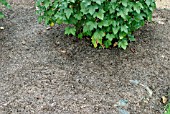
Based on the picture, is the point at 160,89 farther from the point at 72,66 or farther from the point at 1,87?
the point at 1,87

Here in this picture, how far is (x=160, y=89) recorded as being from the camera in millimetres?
3311

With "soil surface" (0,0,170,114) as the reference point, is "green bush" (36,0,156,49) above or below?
above

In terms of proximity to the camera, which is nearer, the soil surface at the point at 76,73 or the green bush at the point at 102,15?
the soil surface at the point at 76,73

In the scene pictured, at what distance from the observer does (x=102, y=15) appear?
3297 millimetres

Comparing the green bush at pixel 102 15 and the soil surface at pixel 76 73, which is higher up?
the green bush at pixel 102 15

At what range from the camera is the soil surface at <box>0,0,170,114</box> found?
3025mm

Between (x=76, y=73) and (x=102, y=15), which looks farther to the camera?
(x=76, y=73)

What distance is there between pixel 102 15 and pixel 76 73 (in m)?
0.72

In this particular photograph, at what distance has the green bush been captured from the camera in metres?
3.31

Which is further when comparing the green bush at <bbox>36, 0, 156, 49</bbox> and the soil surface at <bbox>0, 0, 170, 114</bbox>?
the green bush at <bbox>36, 0, 156, 49</bbox>

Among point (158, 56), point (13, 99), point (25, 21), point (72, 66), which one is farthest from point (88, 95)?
point (25, 21)

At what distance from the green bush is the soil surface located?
0.26 meters

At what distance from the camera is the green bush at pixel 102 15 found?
3309 mm

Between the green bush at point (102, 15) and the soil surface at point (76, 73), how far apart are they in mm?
265
